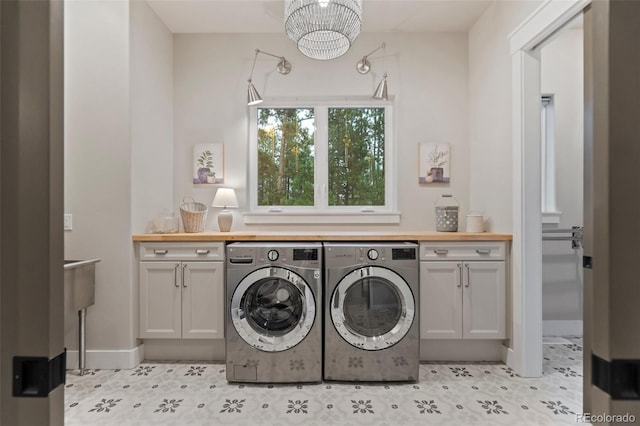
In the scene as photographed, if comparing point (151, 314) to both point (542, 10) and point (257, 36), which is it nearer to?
point (257, 36)

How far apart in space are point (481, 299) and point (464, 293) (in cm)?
13

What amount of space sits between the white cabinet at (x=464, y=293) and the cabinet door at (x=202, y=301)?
147 cm

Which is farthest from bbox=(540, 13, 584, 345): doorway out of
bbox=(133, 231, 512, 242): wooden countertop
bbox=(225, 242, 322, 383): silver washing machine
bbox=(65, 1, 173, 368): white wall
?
bbox=(65, 1, 173, 368): white wall

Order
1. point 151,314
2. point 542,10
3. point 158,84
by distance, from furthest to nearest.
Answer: point 158,84
point 151,314
point 542,10

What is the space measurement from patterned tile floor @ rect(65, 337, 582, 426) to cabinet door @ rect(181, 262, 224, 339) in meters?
0.27

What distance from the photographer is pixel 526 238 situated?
2291 mm

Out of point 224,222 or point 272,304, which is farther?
point 224,222

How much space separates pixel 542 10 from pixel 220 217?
8.86 feet

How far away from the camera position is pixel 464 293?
8.10 feet

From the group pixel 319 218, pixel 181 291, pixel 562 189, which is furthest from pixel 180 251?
pixel 562 189

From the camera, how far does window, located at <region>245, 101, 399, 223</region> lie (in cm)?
324

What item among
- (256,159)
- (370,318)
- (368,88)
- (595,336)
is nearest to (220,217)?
(256,159)

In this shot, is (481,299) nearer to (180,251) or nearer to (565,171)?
(565,171)

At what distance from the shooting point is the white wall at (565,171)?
118 inches
